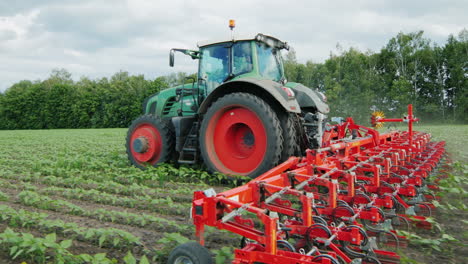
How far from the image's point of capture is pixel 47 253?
9.24 feet

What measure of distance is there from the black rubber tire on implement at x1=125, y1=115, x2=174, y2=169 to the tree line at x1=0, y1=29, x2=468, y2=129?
22907 millimetres

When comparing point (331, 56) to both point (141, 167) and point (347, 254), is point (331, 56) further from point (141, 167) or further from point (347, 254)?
point (347, 254)

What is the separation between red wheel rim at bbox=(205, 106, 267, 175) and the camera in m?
4.73

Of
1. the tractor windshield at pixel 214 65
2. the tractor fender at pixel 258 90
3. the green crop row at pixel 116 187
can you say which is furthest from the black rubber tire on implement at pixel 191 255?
the tractor windshield at pixel 214 65

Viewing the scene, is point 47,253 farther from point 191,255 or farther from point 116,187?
point 116,187

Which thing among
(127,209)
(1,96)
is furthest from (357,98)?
(1,96)

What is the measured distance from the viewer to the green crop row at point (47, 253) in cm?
242

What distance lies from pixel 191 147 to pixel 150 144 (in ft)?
2.79

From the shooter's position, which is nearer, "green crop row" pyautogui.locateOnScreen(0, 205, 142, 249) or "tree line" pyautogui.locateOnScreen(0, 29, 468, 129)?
"green crop row" pyautogui.locateOnScreen(0, 205, 142, 249)

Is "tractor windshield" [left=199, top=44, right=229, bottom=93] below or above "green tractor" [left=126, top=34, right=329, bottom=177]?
above

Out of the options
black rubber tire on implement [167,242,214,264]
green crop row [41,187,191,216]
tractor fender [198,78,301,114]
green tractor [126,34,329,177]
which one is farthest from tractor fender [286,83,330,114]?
black rubber tire on implement [167,242,214,264]

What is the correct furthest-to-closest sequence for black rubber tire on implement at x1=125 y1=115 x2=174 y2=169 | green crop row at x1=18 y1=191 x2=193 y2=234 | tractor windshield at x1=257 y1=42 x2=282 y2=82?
black rubber tire on implement at x1=125 y1=115 x2=174 y2=169 → tractor windshield at x1=257 y1=42 x2=282 y2=82 → green crop row at x1=18 y1=191 x2=193 y2=234

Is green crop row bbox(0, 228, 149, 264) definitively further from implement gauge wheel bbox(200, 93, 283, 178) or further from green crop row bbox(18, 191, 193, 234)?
implement gauge wheel bbox(200, 93, 283, 178)

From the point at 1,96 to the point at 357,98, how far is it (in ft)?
137
